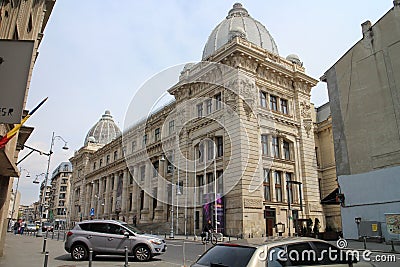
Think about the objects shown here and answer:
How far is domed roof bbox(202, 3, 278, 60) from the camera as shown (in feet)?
146

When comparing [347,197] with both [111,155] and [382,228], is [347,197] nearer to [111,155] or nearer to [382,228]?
[382,228]

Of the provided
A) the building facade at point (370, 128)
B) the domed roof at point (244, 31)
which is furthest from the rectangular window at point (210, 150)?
the building facade at point (370, 128)

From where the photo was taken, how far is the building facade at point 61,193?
12719 cm

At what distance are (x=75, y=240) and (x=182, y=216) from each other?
81.4 feet

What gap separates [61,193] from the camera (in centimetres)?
13325

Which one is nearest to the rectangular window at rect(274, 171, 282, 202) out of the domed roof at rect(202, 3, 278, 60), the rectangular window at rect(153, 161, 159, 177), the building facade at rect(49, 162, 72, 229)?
the domed roof at rect(202, 3, 278, 60)

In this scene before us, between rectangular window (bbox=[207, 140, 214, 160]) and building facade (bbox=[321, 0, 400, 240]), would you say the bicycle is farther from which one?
rectangular window (bbox=[207, 140, 214, 160])

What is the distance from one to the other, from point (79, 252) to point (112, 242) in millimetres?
1664

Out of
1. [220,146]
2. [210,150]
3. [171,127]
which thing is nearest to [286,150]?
[220,146]

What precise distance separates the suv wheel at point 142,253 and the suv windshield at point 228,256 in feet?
30.9

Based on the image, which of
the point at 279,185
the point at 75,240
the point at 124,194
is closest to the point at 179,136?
the point at 279,185

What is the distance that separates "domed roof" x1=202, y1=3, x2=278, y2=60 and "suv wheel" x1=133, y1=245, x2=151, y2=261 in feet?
106

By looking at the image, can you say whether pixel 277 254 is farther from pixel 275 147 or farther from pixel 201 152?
pixel 201 152

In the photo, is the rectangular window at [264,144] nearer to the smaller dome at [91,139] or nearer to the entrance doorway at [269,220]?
the entrance doorway at [269,220]
